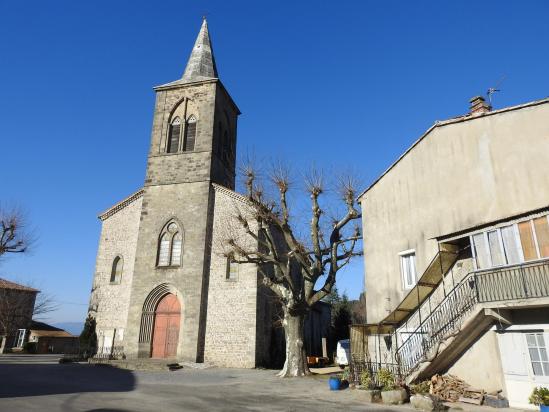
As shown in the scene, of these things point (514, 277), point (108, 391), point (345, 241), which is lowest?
point (108, 391)

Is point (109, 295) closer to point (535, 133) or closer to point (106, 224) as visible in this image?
point (106, 224)

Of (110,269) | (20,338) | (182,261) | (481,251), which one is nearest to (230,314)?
(182,261)

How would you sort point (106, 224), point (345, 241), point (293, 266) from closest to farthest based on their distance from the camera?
point (345, 241)
point (106, 224)
point (293, 266)

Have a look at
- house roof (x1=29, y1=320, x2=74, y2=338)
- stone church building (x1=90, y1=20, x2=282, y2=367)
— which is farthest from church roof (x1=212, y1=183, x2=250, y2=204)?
house roof (x1=29, y1=320, x2=74, y2=338)

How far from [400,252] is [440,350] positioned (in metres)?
4.51

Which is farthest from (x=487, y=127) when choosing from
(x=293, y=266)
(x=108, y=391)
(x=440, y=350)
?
(x=293, y=266)

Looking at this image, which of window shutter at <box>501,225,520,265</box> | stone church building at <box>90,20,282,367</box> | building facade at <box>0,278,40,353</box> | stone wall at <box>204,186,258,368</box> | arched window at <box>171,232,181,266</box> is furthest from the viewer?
building facade at <box>0,278,40,353</box>

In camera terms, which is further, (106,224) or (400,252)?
(106,224)

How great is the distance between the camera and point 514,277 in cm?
1121

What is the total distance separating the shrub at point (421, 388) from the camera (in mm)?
12545

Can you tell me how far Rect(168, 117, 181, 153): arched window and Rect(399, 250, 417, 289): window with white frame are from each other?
714 inches

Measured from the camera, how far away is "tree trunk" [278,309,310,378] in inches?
727

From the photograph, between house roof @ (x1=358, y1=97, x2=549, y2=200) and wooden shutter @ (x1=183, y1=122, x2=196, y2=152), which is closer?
house roof @ (x1=358, y1=97, x2=549, y2=200)

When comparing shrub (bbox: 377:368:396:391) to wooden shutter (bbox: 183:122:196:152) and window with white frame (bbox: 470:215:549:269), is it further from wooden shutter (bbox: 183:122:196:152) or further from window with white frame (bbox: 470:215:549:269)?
wooden shutter (bbox: 183:122:196:152)
